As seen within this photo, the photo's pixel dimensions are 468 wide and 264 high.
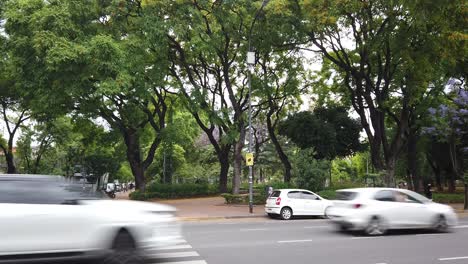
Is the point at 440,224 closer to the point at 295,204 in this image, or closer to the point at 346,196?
the point at 346,196

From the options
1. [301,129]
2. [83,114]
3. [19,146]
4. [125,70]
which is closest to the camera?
[125,70]

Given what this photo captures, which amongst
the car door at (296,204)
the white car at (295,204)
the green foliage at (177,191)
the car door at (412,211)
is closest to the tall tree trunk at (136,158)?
the green foliage at (177,191)

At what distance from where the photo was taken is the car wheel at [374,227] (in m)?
14.4

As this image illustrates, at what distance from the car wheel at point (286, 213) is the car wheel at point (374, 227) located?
25.9 ft

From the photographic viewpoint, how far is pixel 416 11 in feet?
45.0

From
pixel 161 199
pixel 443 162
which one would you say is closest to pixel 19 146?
pixel 161 199

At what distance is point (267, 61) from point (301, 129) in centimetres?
602

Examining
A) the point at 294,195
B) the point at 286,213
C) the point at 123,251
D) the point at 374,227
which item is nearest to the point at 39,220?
the point at 123,251

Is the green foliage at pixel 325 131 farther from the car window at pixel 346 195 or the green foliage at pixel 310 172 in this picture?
the car window at pixel 346 195

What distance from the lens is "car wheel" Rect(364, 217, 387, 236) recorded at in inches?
567

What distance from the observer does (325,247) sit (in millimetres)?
11875

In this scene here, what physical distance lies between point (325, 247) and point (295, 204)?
34.2ft

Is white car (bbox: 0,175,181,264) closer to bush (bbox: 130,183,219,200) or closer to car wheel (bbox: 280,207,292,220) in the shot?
car wheel (bbox: 280,207,292,220)

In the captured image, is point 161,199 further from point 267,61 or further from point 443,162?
point 443,162
